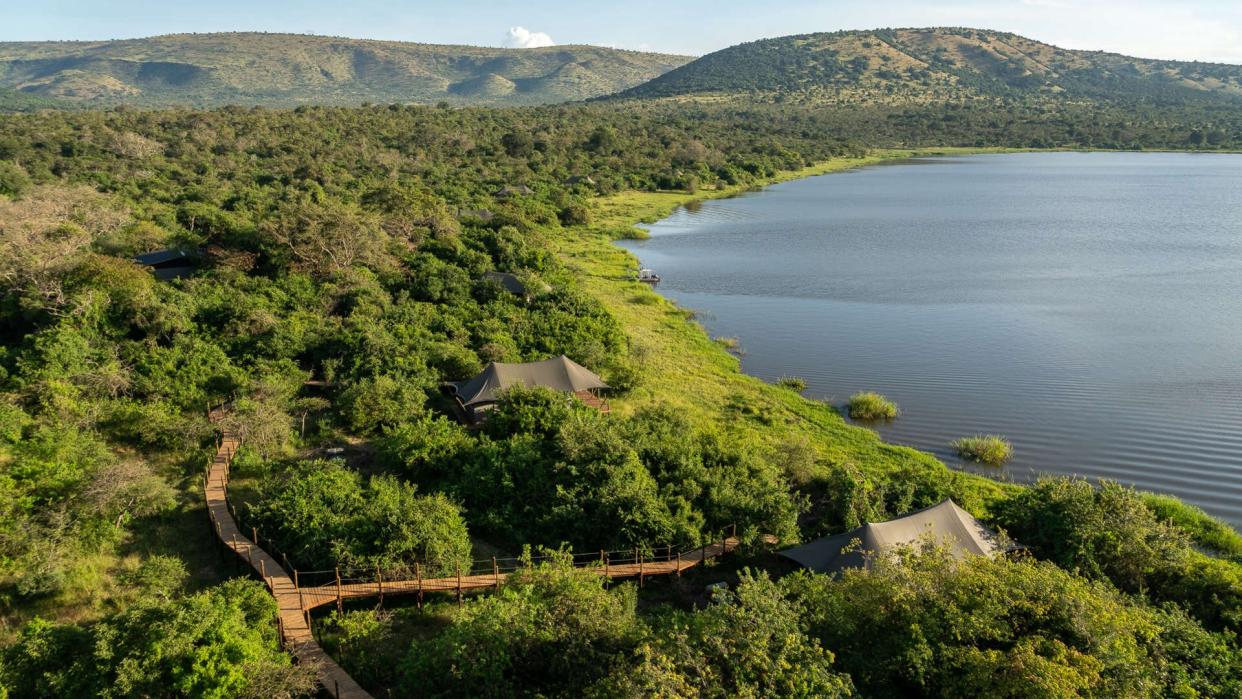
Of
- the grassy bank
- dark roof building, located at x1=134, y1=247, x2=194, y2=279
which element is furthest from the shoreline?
dark roof building, located at x1=134, y1=247, x2=194, y2=279

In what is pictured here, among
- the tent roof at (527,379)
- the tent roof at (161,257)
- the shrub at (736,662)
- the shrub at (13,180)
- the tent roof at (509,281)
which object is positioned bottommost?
the tent roof at (527,379)

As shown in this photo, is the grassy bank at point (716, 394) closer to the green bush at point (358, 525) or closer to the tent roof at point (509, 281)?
the tent roof at point (509, 281)

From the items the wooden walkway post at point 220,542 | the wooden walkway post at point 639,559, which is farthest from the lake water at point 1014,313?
the wooden walkway post at point 220,542

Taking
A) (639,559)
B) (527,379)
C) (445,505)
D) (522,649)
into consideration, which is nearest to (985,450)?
(639,559)

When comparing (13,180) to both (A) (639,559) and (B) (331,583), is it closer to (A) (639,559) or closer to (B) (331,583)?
(B) (331,583)

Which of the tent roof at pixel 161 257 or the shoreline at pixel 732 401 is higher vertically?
the tent roof at pixel 161 257

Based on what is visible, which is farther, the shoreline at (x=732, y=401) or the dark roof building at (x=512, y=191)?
the dark roof building at (x=512, y=191)
